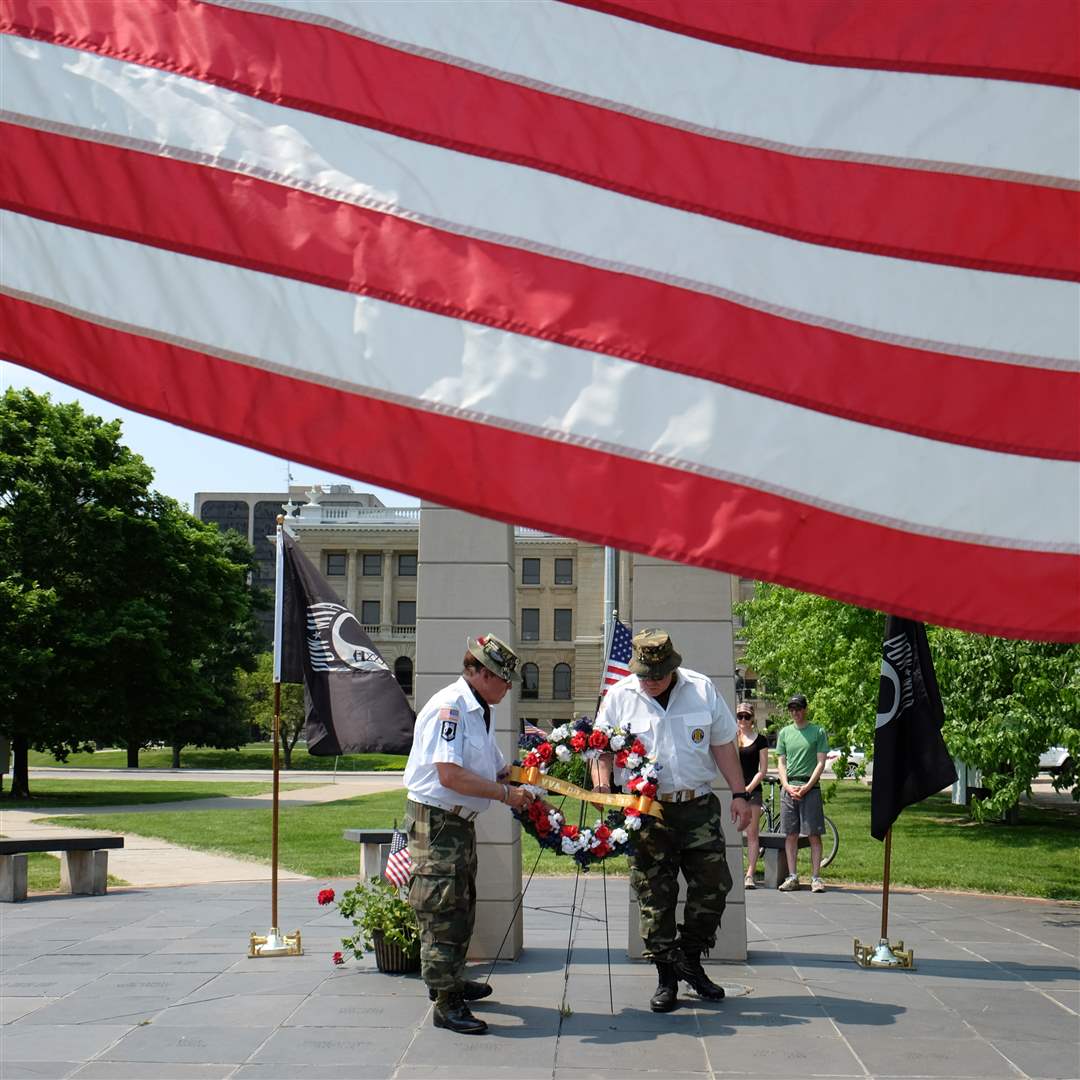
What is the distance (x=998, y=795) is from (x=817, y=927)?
6.03 metres

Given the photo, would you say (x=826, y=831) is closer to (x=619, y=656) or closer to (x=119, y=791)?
(x=619, y=656)

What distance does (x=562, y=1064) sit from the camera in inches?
253

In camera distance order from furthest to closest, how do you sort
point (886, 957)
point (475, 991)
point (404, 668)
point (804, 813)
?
point (404, 668)
point (804, 813)
point (886, 957)
point (475, 991)

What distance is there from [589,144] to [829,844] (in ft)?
51.2

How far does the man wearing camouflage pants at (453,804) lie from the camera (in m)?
7.07

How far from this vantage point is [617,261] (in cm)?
265

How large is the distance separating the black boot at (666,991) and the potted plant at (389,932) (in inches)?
65.0

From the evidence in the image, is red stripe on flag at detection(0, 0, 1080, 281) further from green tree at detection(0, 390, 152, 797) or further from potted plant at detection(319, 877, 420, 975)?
green tree at detection(0, 390, 152, 797)

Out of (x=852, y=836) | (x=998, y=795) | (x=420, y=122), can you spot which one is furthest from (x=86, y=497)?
(x=420, y=122)

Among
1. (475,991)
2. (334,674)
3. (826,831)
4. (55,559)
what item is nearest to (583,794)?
(475,991)

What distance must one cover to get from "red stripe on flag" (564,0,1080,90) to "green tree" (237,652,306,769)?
63025 mm

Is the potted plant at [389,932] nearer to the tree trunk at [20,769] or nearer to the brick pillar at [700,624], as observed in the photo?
the brick pillar at [700,624]

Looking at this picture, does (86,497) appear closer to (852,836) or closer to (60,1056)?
(852,836)

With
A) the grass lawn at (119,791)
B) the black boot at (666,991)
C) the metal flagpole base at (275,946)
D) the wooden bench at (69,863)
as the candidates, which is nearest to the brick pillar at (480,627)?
the metal flagpole base at (275,946)
